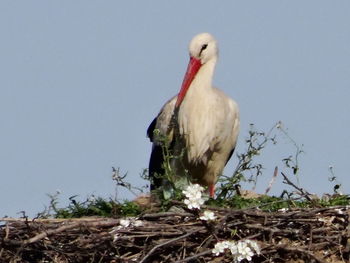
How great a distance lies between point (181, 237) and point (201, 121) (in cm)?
217

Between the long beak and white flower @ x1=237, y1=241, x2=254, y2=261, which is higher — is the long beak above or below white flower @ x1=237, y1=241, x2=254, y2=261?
above

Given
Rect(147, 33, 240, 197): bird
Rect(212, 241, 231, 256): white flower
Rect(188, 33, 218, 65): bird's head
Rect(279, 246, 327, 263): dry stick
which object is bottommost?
Rect(279, 246, 327, 263): dry stick

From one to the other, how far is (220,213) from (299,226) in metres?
0.36

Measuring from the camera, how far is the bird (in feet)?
27.8

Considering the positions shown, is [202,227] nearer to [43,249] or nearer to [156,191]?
[43,249]

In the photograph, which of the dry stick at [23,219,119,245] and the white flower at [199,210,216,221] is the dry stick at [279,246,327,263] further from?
the dry stick at [23,219,119,245]

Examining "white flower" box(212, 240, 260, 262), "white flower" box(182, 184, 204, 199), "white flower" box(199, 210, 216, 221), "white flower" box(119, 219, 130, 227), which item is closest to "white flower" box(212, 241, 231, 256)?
"white flower" box(212, 240, 260, 262)

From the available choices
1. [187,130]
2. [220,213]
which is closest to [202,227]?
[220,213]

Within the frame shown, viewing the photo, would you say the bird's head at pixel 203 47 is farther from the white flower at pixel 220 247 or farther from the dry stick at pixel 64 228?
the white flower at pixel 220 247

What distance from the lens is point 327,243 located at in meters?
6.41

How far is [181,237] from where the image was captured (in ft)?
21.0

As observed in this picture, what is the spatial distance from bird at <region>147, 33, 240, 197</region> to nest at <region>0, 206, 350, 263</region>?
75.6 inches

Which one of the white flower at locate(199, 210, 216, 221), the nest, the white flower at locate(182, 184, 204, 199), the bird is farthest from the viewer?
the bird

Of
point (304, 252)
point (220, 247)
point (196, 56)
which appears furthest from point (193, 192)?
point (196, 56)
